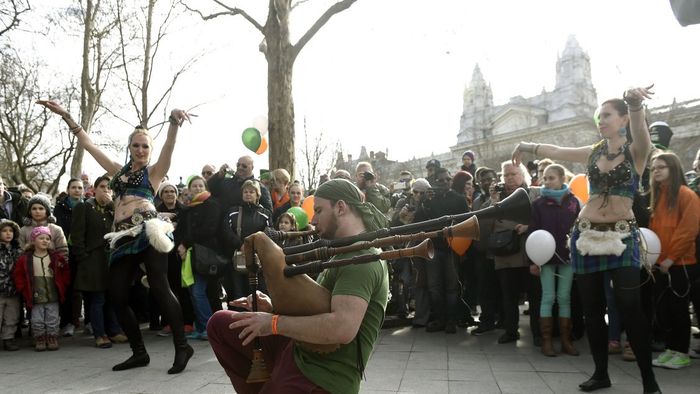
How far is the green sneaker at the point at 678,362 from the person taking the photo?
4.73 m

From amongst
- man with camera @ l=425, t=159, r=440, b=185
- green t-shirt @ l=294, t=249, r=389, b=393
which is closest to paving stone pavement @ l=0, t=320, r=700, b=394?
green t-shirt @ l=294, t=249, r=389, b=393

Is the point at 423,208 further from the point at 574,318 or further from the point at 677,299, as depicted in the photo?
the point at 677,299

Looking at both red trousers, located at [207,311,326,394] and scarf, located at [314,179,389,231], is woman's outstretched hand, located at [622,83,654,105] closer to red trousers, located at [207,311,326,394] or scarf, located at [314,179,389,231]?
scarf, located at [314,179,389,231]

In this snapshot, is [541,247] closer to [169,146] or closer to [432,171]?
[432,171]

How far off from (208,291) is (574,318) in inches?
176

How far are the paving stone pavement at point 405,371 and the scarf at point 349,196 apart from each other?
214 centimetres

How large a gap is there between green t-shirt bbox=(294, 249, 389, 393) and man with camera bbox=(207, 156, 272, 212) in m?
4.74

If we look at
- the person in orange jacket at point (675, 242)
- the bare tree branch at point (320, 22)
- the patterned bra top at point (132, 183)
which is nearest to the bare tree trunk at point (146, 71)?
the bare tree branch at point (320, 22)

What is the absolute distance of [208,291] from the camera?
6547 millimetres

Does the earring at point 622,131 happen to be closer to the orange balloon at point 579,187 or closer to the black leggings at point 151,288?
the orange balloon at point 579,187

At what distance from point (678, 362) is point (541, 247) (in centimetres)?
155

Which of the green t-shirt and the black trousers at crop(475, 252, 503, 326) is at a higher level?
the green t-shirt

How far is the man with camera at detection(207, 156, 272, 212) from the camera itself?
677cm

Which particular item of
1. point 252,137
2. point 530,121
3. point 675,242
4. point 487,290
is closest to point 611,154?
point 675,242
